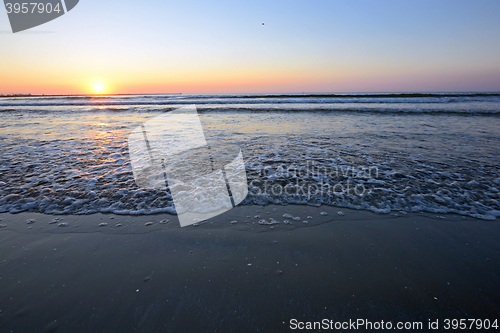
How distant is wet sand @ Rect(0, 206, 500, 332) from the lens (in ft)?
5.74

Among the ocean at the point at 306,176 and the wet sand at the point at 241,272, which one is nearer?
the wet sand at the point at 241,272

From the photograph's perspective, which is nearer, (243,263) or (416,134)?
(243,263)

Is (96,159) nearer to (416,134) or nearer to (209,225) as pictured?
(209,225)

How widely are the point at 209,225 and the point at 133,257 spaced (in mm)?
975

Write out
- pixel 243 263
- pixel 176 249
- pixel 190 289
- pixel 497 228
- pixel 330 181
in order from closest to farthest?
pixel 190 289, pixel 243 263, pixel 176 249, pixel 497 228, pixel 330 181

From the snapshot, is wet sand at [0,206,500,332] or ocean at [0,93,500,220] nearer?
wet sand at [0,206,500,332]

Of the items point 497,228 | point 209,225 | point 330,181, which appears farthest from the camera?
point 330,181

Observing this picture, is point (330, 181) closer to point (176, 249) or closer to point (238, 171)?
point (238, 171)

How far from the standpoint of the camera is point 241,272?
217 centimetres

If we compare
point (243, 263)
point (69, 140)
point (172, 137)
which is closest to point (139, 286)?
point (243, 263)

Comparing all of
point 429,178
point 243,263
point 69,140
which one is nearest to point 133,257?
point 243,263

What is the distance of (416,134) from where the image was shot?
8.66 m

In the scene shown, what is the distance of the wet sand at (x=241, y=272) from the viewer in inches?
68.8

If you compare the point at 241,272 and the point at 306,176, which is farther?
the point at 306,176
